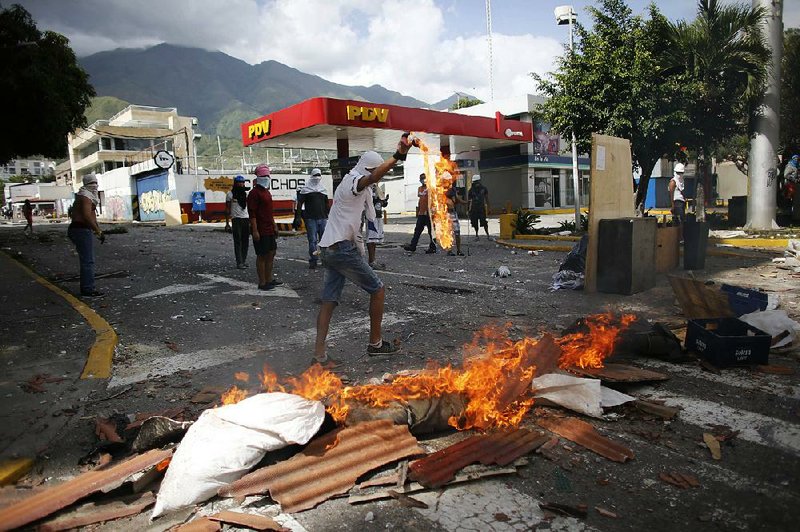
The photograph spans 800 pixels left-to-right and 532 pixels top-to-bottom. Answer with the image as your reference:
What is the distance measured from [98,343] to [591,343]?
506cm

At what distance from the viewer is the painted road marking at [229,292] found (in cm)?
821

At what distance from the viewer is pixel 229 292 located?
27.5 ft

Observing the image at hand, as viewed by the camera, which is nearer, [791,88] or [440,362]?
[440,362]

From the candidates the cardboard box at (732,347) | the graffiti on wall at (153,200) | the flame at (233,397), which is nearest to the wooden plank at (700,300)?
the cardboard box at (732,347)

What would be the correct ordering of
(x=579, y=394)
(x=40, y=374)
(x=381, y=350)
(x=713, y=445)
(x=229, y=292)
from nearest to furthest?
(x=713, y=445) → (x=579, y=394) → (x=40, y=374) → (x=381, y=350) → (x=229, y=292)

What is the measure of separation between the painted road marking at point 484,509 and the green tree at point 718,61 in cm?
1612

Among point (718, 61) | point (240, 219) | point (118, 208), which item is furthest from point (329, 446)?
point (118, 208)

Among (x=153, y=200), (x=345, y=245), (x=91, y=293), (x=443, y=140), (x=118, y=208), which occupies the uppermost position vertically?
(x=443, y=140)

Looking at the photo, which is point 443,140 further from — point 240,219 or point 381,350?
point 381,350

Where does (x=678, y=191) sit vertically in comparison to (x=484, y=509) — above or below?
above

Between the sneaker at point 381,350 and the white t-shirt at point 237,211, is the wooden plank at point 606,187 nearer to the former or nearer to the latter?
the sneaker at point 381,350

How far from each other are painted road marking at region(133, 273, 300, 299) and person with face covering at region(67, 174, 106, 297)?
2.71 ft

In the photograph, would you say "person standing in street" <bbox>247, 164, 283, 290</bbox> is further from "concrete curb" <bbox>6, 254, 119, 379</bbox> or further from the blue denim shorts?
the blue denim shorts

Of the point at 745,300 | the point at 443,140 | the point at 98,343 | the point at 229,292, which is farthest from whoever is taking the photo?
the point at 443,140
